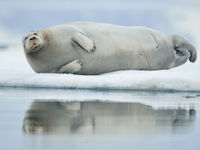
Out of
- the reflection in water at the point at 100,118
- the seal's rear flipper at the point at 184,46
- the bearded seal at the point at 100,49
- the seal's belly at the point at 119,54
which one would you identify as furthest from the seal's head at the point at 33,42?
the reflection in water at the point at 100,118

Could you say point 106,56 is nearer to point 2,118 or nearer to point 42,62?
point 42,62

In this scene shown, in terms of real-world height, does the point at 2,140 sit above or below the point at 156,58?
above

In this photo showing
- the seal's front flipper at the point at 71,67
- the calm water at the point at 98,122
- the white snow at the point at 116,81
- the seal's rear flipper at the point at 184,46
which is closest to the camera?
the calm water at the point at 98,122

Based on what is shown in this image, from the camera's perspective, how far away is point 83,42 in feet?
32.0

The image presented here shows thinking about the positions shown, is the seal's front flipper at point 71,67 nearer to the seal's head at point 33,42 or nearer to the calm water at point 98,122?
the seal's head at point 33,42

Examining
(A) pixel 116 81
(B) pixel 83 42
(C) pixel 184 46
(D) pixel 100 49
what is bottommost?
(A) pixel 116 81

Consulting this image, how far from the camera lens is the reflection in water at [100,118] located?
4.30m

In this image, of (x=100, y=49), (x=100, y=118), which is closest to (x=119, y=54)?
(x=100, y=49)

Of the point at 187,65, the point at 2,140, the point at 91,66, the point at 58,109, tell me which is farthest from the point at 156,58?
the point at 2,140

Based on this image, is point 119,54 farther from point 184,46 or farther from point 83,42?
point 184,46

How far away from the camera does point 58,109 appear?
5.70m

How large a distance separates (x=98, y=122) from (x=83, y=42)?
5.17 m

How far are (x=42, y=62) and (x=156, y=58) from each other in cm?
235

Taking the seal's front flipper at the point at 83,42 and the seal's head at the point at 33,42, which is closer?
the seal's head at the point at 33,42
